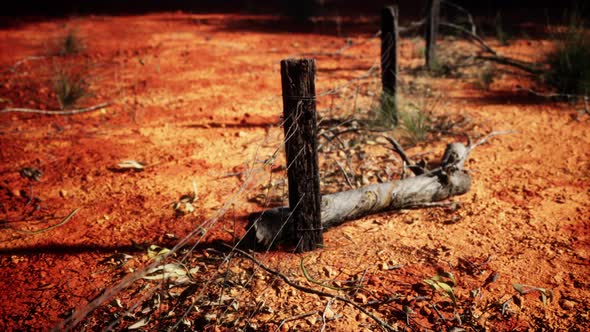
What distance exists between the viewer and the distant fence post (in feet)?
6.65

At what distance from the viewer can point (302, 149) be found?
7.03 feet

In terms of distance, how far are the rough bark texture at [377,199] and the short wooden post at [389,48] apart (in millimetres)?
1082

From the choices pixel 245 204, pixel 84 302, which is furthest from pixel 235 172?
pixel 84 302

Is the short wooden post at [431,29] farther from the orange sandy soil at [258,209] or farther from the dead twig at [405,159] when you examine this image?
the dead twig at [405,159]

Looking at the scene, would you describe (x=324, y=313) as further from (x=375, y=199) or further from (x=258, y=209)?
(x=258, y=209)

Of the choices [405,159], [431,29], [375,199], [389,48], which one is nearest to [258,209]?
[375,199]

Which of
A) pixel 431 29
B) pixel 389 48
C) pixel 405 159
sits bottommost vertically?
pixel 405 159

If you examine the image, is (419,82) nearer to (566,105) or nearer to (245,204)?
(566,105)

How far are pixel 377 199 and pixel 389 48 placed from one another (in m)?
1.75

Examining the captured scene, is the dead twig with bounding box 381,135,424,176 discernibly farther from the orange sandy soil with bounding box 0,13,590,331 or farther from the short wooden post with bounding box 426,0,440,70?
the short wooden post with bounding box 426,0,440,70

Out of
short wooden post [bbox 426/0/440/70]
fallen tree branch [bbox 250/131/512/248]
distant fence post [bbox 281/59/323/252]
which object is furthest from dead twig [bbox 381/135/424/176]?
short wooden post [bbox 426/0/440/70]

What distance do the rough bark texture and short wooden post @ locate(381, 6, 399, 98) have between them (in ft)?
3.55

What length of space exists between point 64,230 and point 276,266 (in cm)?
143

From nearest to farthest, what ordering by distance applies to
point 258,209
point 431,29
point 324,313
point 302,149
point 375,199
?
point 324,313 < point 302,149 < point 375,199 < point 258,209 < point 431,29
